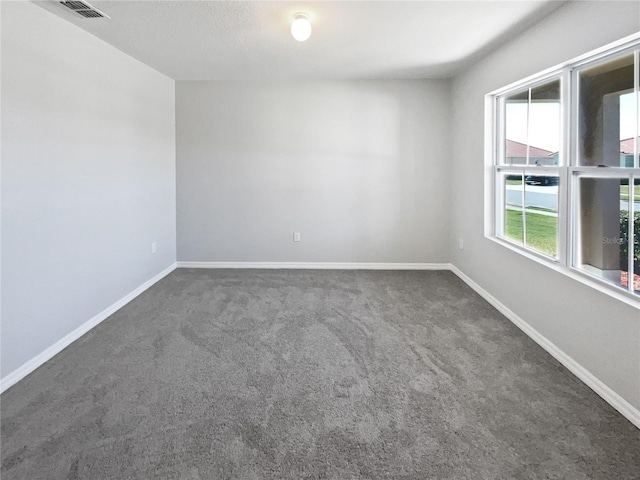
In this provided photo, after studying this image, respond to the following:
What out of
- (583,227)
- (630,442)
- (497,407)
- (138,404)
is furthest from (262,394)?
(583,227)

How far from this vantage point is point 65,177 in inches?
115

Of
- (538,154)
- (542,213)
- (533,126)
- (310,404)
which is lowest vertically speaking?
(310,404)

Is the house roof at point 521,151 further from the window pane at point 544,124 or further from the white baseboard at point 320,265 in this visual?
the white baseboard at point 320,265

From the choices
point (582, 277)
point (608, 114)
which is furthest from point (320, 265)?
point (608, 114)

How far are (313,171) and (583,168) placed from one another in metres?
3.17

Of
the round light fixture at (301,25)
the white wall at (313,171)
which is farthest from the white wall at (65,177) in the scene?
the round light fixture at (301,25)

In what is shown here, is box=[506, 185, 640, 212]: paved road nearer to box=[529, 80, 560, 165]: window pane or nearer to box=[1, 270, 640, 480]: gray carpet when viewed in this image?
box=[529, 80, 560, 165]: window pane

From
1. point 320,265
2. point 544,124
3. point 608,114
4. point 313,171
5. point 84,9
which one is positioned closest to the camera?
point 608,114

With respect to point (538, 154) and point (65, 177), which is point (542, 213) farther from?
point (65, 177)

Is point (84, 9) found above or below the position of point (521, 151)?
above

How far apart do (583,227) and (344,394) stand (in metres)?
1.97

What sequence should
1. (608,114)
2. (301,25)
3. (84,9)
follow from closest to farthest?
1. (608,114)
2. (84,9)
3. (301,25)

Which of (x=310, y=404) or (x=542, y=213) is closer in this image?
(x=310, y=404)

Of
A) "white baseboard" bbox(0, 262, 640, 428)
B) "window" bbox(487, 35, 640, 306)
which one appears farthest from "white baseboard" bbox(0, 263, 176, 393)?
"window" bbox(487, 35, 640, 306)
